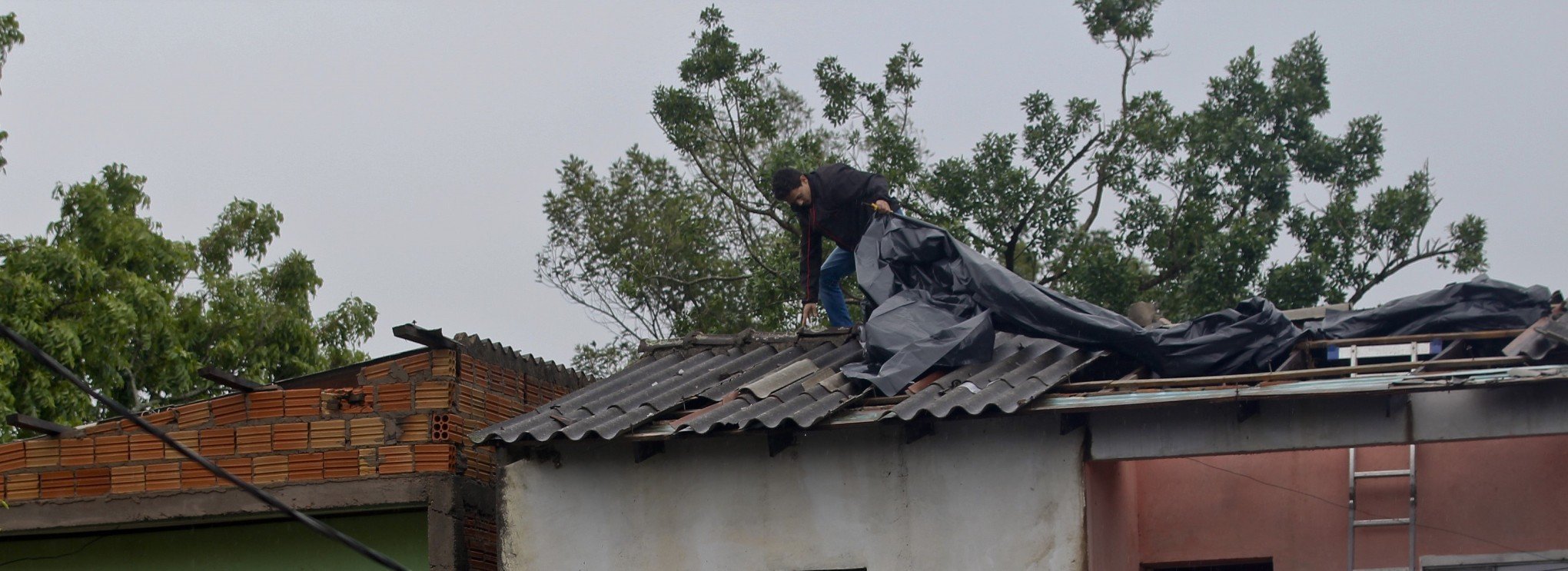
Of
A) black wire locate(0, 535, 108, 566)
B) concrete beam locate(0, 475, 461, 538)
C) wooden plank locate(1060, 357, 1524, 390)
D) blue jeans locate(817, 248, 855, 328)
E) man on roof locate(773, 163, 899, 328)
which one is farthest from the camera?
blue jeans locate(817, 248, 855, 328)

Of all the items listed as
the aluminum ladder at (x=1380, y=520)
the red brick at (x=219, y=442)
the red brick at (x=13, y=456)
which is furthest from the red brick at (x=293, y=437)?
the aluminum ladder at (x=1380, y=520)

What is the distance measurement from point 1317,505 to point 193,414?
6575mm

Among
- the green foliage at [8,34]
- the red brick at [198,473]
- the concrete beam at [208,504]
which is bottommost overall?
the concrete beam at [208,504]

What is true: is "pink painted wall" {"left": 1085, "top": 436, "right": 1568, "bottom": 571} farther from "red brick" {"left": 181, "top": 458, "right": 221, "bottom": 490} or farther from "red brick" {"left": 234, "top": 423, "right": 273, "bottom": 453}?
"red brick" {"left": 181, "top": 458, "right": 221, "bottom": 490}

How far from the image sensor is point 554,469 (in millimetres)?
9133

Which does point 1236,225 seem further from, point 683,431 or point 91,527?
point 91,527

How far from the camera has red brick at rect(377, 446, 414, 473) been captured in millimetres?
9789

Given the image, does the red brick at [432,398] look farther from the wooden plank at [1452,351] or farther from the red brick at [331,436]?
the wooden plank at [1452,351]

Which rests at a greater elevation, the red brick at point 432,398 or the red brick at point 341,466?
the red brick at point 432,398

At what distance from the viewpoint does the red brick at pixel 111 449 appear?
10.1 meters

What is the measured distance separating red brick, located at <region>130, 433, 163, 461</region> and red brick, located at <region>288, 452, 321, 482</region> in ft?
2.72

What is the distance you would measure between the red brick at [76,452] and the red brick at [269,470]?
1084 millimetres

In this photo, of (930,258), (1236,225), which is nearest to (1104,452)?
(930,258)

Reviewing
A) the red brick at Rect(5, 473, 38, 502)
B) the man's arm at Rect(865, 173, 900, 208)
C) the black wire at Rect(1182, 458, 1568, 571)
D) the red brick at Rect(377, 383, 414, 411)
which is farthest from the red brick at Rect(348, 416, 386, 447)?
the black wire at Rect(1182, 458, 1568, 571)
